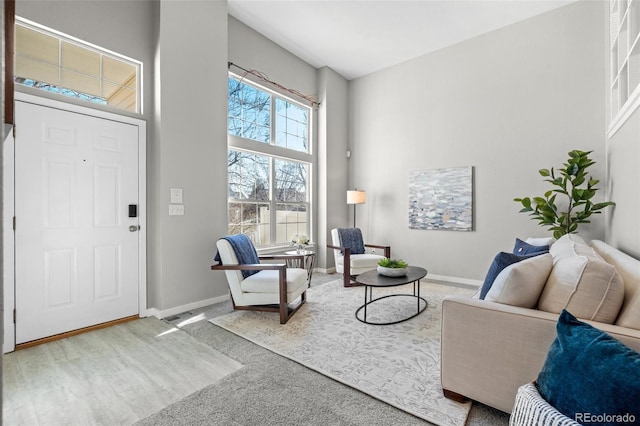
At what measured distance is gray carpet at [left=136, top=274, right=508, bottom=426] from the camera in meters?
1.68

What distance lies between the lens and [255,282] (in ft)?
10.2

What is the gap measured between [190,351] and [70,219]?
162 centimetres

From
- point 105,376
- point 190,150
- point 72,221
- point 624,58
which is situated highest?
point 624,58

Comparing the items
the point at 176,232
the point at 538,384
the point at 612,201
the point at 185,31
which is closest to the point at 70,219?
the point at 176,232

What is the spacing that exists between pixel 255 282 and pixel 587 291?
8.32ft

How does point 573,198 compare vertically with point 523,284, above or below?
above

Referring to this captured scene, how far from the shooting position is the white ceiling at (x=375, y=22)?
387 cm

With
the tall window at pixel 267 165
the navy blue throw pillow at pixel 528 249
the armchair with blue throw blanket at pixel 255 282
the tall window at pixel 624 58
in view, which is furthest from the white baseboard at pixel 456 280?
the armchair with blue throw blanket at pixel 255 282

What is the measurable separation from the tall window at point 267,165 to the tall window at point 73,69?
126cm

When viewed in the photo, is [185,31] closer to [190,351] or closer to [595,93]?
[190,351]

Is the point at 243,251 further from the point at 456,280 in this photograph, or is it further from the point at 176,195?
the point at 456,280

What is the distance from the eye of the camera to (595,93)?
3725 mm

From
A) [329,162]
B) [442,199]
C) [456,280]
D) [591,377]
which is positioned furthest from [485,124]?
[591,377]

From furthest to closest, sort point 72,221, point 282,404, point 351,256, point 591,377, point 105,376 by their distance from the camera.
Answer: point 351,256 → point 72,221 → point 105,376 → point 282,404 → point 591,377
